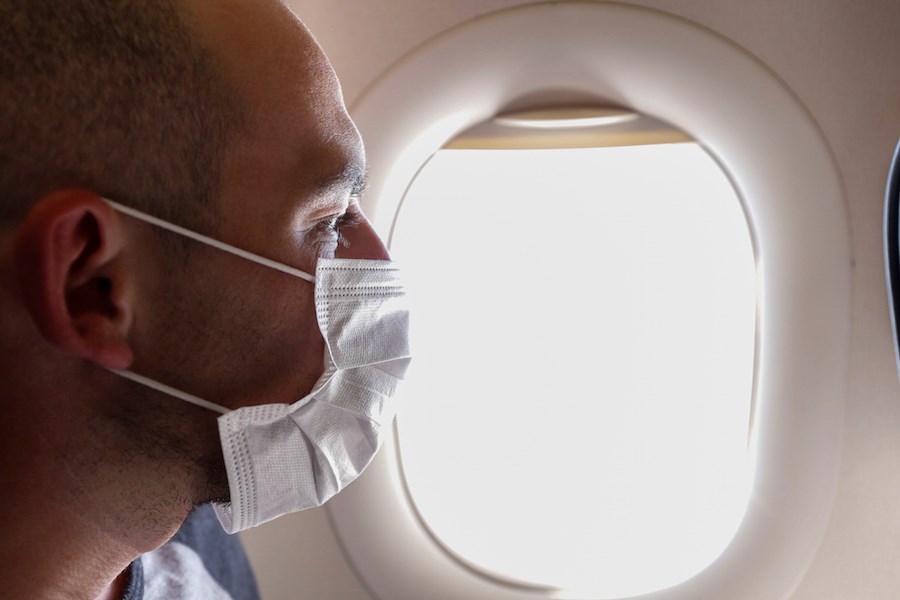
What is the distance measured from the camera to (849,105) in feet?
4.73

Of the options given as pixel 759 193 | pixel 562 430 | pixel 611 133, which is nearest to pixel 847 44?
pixel 759 193

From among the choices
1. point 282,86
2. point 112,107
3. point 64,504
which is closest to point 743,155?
point 282,86

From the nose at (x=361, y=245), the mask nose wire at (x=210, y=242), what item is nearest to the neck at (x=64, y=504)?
the mask nose wire at (x=210, y=242)

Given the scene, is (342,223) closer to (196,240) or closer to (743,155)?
(196,240)

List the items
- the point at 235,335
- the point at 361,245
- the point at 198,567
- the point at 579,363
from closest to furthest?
the point at 235,335 < the point at 361,245 < the point at 198,567 < the point at 579,363

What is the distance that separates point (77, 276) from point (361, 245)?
0.39 meters

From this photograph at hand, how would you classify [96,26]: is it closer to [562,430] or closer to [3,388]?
[3,388]

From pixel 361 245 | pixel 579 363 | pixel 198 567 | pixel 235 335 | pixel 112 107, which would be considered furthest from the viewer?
pixel 579 363

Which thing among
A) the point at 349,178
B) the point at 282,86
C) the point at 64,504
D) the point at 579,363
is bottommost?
the point at 64,504

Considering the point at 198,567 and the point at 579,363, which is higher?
the point at 579,363

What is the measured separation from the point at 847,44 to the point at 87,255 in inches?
50.1

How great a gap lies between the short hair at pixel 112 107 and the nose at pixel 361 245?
0.22 meters

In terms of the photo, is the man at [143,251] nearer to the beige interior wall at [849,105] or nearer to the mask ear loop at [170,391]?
the mask ear loop at [170,391]

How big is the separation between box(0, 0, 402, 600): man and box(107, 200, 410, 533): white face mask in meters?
0.01
